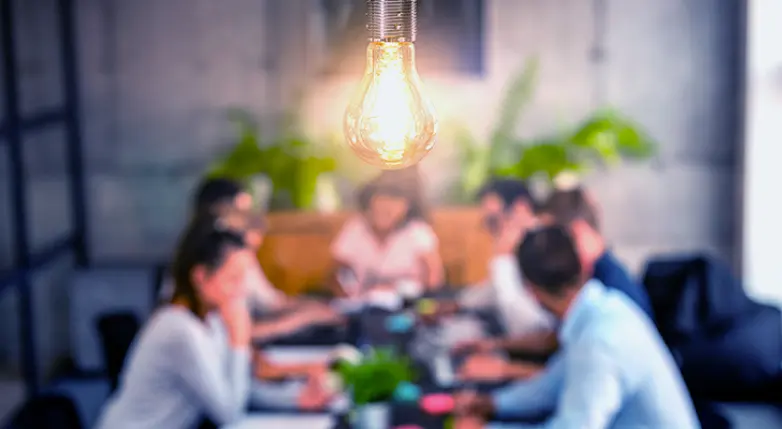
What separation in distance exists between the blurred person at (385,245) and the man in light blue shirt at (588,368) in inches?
71.6

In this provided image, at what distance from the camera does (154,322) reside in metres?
3.89

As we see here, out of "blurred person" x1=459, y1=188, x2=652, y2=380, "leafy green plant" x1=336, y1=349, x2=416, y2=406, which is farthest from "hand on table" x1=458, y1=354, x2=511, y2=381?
"leafy green plant" x1=336, y1=349, x2=416, y2=406

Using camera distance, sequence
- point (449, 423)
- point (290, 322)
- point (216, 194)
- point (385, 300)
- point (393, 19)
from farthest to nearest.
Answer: point (216, 194) < point (385, 300) < point (290, 322) < point (449, 423) < point (393, 19)

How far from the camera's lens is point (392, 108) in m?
2.41

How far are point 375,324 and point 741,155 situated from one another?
3.16m

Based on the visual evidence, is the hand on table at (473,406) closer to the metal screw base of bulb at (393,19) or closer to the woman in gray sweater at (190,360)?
the woman in gray sweater at (190,360)

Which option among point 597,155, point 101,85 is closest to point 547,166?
point 597,155

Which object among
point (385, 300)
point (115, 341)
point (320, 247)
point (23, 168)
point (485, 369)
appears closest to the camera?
point (485, 369)

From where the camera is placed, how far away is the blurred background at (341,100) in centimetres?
681

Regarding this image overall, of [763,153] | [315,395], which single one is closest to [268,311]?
[315,395]

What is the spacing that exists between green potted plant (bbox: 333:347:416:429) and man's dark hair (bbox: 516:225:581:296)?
588mm

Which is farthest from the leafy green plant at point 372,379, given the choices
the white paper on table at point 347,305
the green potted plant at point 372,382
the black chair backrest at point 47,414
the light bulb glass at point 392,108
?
the light bulb glass at point 392,108

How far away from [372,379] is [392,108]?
4.95 feet

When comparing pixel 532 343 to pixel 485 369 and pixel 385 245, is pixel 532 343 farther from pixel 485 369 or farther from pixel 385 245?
pixel 385 245
